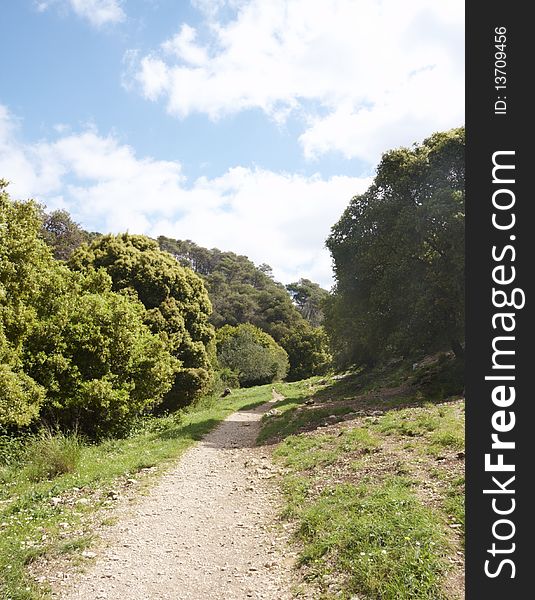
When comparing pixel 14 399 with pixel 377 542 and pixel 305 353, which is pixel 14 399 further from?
pixel 305 353

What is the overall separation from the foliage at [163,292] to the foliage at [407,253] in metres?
7.65

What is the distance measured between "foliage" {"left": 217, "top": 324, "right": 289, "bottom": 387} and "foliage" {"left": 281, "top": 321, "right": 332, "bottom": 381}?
22.2 ft

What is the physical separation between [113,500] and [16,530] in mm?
1682

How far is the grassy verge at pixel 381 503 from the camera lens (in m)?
4.62

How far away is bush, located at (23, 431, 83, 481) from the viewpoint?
9305mm

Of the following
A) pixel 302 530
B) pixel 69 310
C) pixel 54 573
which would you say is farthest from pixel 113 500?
pixel 69 310

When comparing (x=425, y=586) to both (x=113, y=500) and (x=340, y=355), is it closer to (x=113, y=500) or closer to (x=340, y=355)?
(x=113, y=500)

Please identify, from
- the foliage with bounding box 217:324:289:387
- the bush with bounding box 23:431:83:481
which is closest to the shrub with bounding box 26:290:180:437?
the bush with bounding box 23:431:83:481

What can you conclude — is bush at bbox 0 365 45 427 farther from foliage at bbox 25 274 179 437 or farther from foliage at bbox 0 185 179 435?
foliage at bbox 25 274 179 437

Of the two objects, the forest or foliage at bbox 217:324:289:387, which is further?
foliage at bbox 217:324:289:387

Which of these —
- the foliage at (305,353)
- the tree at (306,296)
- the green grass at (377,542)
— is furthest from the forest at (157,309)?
the tree at (306,296)

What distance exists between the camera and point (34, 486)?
852 cm

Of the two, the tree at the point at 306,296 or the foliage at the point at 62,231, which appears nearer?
the foliage at the point at 62,231

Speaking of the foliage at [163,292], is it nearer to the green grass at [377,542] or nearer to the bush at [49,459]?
the bush at [49,459]
